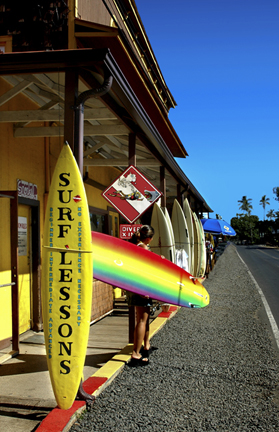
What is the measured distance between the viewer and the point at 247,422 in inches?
138

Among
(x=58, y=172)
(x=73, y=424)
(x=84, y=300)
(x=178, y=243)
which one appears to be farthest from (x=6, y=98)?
(x=178, y=243)

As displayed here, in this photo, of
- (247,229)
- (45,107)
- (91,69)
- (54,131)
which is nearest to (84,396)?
(91,69)

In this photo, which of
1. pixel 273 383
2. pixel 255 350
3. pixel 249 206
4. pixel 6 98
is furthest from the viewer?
pixel 249 206

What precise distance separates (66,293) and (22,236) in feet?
11.3

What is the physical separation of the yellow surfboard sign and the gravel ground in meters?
0.51

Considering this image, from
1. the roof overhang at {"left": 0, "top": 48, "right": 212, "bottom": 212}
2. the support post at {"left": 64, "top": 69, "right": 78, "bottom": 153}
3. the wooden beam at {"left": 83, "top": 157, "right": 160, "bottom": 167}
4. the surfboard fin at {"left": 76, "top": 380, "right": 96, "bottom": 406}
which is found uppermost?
the roof overhang at {"left": 0, "top": 48, "right": 212, "bottom": 212}

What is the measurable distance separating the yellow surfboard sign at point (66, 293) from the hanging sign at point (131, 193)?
203 centimetres

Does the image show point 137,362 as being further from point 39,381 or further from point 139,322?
point 39,381

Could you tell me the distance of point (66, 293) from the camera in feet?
11.2

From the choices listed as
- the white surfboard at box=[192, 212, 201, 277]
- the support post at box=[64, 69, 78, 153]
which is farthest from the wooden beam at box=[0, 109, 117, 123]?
the white surfboard at box=[192, 212, 201, 277]

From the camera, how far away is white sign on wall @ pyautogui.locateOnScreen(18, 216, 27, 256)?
6.50 m

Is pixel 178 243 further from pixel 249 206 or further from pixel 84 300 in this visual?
pixel 249 206

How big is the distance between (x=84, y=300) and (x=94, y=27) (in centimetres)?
370

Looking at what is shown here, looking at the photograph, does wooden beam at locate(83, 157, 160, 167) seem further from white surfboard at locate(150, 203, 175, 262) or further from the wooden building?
white surfboard at locate(150, 203, 175, 262)
